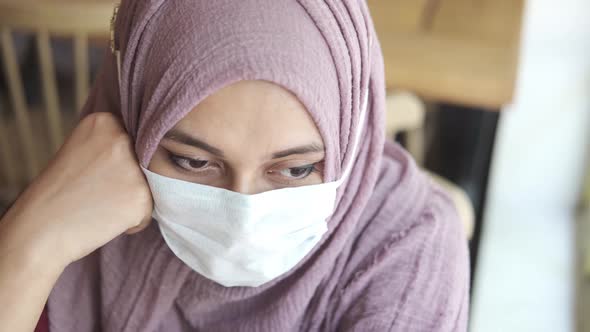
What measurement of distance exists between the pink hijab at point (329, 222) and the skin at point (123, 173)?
0.07 ft

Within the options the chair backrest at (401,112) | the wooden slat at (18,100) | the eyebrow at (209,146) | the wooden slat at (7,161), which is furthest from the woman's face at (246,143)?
the wooden slat at (7,161)

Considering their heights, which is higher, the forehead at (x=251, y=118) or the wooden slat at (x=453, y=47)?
the forehead at (x=251, y=118)

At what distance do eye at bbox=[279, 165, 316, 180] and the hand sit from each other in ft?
0.62

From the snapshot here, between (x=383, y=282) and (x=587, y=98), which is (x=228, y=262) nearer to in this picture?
(x=383, y=282)

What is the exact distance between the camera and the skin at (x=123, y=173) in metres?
0.73

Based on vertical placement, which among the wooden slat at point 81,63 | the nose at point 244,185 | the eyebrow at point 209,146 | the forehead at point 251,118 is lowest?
the wooden slat at point 81,63

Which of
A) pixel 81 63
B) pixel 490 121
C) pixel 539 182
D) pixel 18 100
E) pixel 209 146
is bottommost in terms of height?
pixel 539 182

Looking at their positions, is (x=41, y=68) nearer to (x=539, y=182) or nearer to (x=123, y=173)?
(x=123, y=173)

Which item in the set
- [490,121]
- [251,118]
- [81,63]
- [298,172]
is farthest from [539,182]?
[251,118]

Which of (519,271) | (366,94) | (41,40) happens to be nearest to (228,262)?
(366,94)

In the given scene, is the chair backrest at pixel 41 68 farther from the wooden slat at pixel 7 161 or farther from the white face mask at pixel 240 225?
the white face mask at pixel 240 225

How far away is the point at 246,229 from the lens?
2.65 feet

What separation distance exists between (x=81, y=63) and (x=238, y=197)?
3.18 feet

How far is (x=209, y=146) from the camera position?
2.46ft
